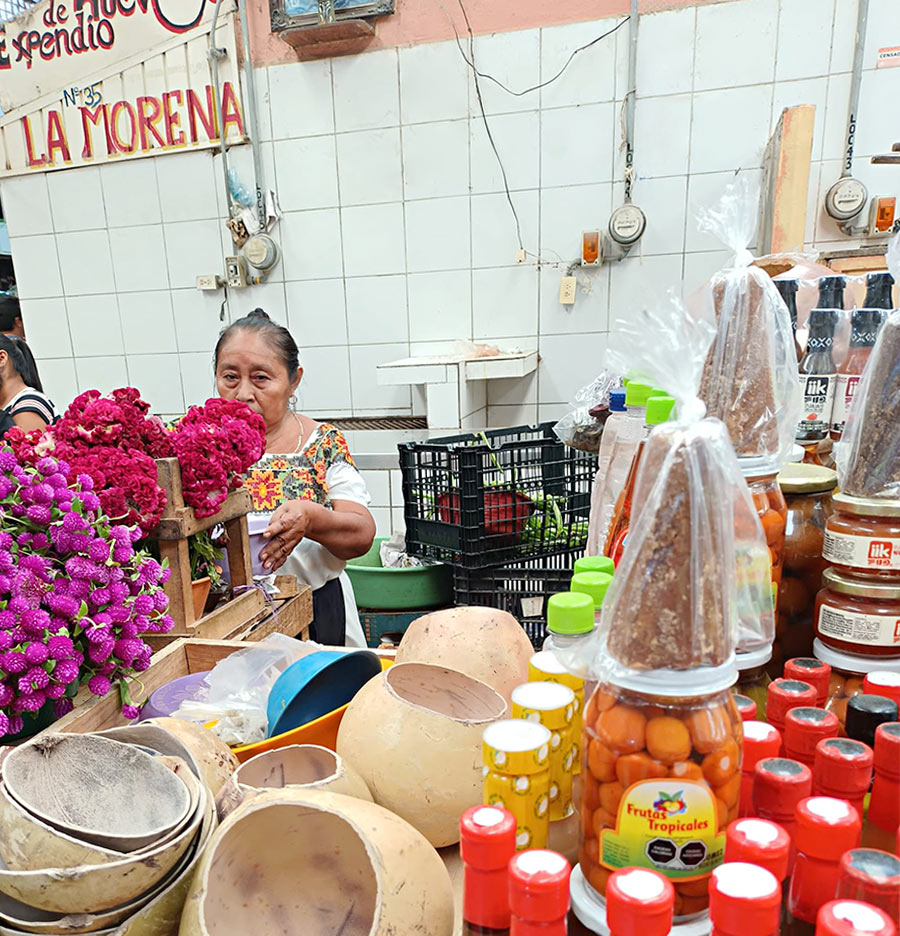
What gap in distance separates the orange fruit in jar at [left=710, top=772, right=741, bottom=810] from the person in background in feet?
7.11

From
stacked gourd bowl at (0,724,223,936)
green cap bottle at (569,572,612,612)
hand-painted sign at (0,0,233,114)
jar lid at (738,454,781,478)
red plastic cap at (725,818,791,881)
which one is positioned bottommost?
stacked gourd bowl at (0,724,223,936)

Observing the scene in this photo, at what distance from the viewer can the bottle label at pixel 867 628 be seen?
1.98 ft

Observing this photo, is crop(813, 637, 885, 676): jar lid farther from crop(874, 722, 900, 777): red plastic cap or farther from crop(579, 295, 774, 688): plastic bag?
→ crop(579, 295, 774, 688): plastic bag

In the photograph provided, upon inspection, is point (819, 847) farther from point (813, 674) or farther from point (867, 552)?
point (867, 552)

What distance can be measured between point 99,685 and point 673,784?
0.72m

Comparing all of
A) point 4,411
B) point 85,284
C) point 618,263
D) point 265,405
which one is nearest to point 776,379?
point 265,405

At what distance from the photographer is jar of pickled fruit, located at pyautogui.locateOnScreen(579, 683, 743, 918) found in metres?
0.43

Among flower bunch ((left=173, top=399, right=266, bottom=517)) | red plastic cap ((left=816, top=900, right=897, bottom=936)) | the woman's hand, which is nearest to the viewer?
red plastic cap ((left=816, top=900, right=897, bottom=936))

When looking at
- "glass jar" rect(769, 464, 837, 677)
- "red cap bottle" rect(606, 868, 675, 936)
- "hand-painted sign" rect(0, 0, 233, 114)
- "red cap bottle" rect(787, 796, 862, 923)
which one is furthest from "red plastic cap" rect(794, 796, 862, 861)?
"hand-painted sign" rect(0, 0, 233, 114)

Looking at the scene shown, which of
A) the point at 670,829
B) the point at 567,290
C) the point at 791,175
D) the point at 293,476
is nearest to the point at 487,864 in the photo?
the point at 670,829

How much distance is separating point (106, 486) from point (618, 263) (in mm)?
2071

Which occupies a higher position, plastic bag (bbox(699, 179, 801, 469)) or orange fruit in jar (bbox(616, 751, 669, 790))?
plastic bag (bbox(699, 179, 801, 469))

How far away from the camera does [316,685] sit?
0.86 meters

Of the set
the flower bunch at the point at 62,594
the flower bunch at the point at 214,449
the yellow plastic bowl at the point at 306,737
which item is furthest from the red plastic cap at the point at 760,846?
the flower bunch at the point at 214,449
